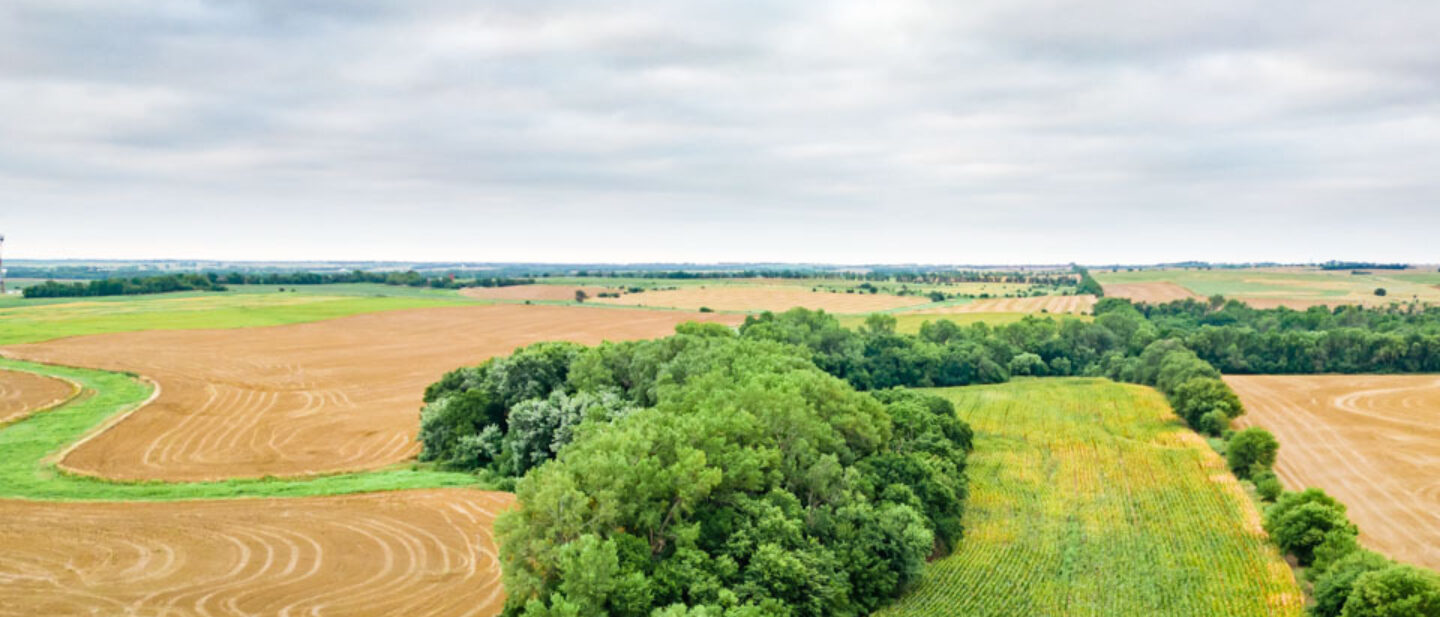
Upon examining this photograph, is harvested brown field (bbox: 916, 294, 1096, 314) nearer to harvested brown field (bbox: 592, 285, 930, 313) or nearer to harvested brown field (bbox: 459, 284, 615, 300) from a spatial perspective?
harvested brown field (bbox: 592, 285, 930, 313)

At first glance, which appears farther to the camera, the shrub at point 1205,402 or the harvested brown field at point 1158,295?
the harvested brown field at point 1158,295

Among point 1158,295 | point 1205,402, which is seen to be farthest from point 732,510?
point 1158,295

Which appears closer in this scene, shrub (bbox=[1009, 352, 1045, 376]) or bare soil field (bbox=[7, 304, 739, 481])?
bare soil field (bbox=[7, 304, 739, 481])

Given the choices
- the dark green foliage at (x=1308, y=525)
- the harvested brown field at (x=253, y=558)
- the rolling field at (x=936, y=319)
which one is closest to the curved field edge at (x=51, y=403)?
the harvested brown field at (x=253, y=558)

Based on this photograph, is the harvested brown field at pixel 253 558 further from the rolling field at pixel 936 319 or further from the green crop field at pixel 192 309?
the rolling field at pixel 936 319

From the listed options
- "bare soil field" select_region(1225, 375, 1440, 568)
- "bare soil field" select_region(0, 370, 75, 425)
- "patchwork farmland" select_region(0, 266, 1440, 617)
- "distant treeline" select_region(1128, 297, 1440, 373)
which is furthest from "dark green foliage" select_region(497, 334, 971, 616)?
"distant treeline" select_region(1128, 297, 1440, 373)
